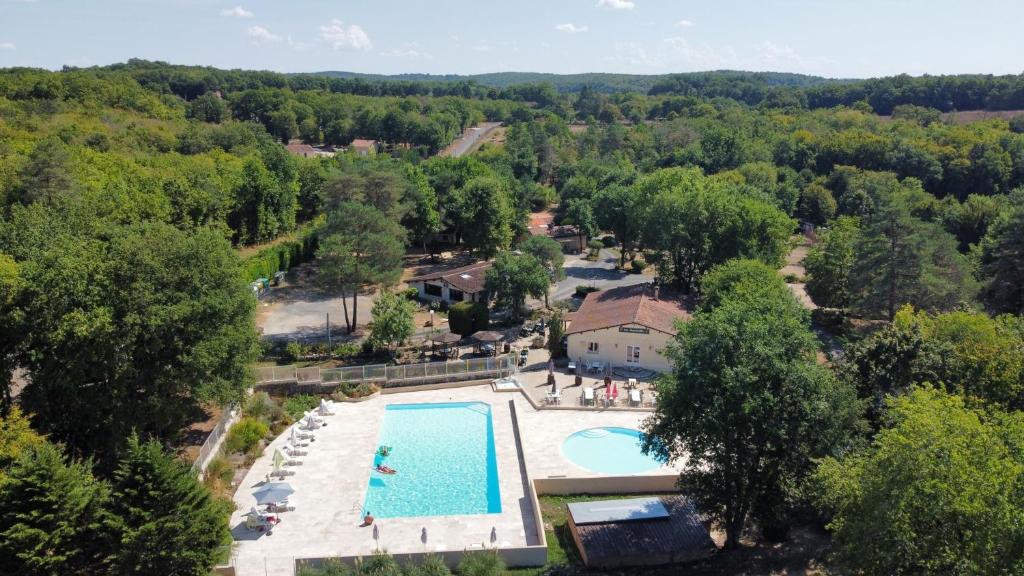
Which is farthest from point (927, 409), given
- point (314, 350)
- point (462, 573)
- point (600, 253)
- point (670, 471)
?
point (600, 253)

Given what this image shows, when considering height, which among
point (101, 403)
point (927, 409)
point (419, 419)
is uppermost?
point (927, 409)

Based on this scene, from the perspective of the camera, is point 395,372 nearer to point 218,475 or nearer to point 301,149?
point 218,475

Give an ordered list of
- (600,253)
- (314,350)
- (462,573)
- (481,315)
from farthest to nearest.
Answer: (600,253) < (481,315) < (314,350) < (462,573)

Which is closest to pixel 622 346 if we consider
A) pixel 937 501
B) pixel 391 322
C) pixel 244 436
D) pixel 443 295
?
pixel 391 322

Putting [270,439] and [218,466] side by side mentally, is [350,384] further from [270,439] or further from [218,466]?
[218,466]

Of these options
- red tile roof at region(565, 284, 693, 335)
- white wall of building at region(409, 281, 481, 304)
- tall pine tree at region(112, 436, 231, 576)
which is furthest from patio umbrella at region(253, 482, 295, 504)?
white wall of building at region(409, 281, 481, 304)

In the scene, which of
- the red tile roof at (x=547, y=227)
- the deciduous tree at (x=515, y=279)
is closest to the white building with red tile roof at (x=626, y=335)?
the deciduous tree at (x=515, y=279)

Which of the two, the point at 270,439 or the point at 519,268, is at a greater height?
the point at 519,268
